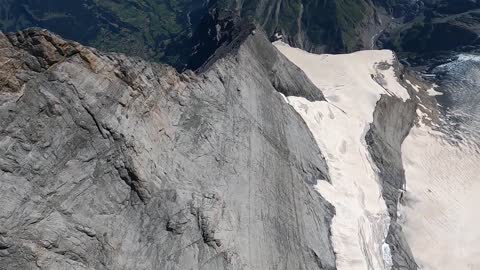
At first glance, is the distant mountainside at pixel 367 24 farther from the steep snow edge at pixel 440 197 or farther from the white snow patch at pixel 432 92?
the steep snow edge at pixel 440 197

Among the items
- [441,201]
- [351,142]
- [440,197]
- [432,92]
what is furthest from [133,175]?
[432,92]

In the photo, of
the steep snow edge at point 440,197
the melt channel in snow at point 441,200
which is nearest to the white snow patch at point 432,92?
the steep snow edge at point 440,197

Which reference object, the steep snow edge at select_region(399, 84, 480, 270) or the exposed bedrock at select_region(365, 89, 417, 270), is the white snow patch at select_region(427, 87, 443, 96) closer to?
the steep snow edge at select_region(399, 84, 480, 270)

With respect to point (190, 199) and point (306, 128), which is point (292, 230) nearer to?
point (190, 199)

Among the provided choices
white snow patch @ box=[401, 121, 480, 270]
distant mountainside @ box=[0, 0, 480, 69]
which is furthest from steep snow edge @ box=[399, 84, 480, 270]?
distant mountainside @ box=[0, 0, 480, 69]

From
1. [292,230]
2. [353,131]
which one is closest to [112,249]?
[292,230]
